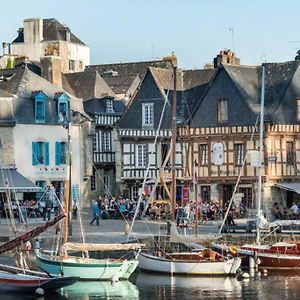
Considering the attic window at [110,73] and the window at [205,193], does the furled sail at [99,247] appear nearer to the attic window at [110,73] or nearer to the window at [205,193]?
the window at [205,193]

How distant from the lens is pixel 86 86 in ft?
225

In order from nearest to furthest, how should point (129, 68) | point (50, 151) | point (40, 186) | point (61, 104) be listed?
point (40, 186)
point (50, 151)
point (61, 104)
point (129, 68)

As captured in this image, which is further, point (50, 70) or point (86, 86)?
point (86, 86)

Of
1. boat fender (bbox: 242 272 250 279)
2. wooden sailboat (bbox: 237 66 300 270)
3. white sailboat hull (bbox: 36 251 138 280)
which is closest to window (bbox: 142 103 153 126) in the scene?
wooden sailboat (bbox: 237 66 300 270)

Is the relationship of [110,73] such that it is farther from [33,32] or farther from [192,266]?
[192,266]

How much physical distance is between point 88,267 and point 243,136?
2321cm

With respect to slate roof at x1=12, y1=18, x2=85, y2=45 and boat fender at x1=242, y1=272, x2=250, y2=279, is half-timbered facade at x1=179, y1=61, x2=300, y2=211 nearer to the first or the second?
boat fender at x1=242, y1=272, x2=250, y2=279

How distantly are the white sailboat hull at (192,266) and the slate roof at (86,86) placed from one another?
1092 inches

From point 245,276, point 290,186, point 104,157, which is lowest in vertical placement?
point 245,276

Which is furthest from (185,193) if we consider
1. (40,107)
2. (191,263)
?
(191,263)

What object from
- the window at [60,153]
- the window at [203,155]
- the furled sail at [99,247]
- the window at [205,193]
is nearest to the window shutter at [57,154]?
the window at [60,153]

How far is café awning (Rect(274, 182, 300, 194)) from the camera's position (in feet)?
187

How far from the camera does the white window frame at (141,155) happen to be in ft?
204

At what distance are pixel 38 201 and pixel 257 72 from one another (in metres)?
15.0
